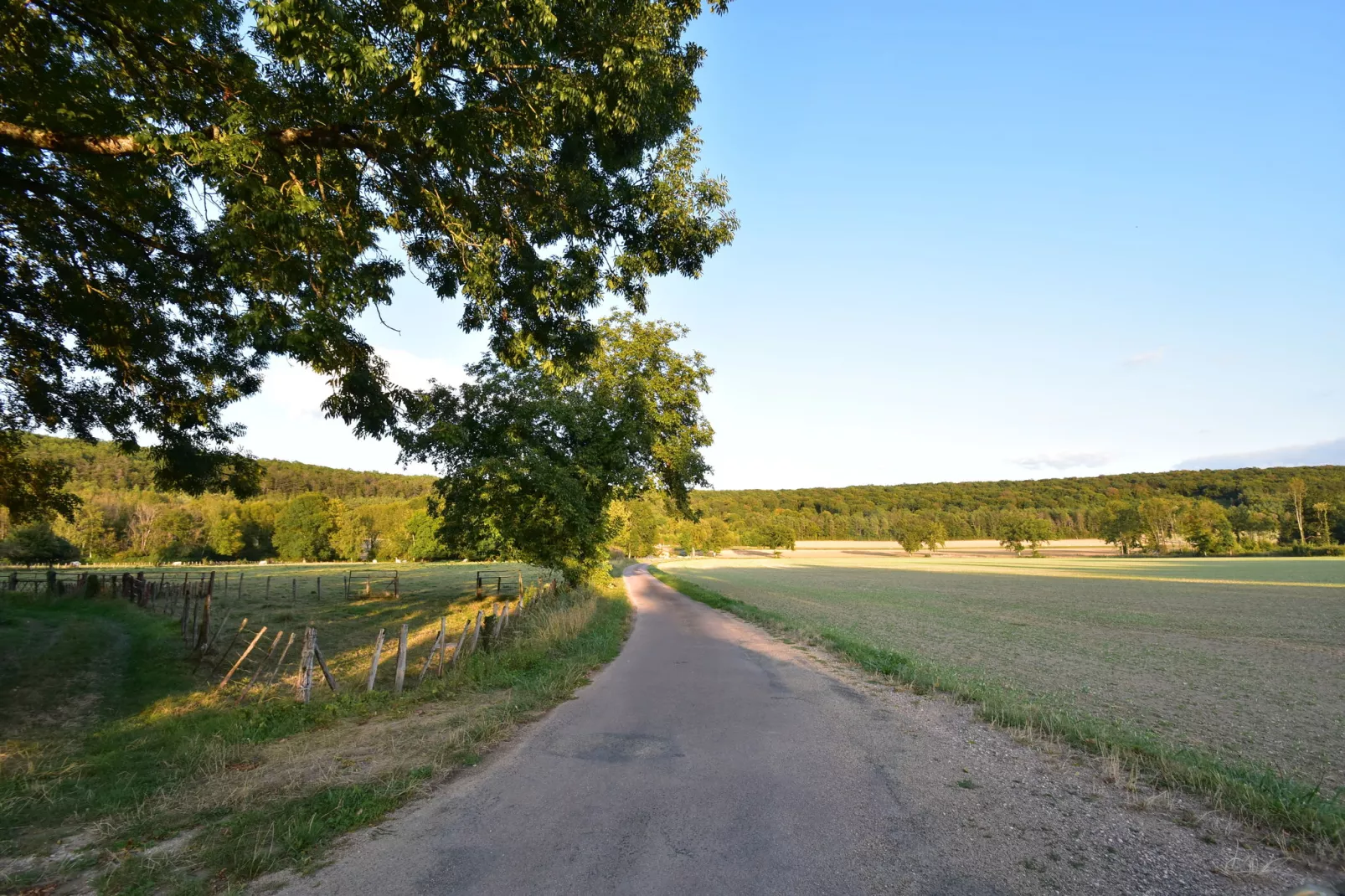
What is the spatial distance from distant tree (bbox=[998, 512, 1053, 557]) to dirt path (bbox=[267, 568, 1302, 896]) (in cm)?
15329

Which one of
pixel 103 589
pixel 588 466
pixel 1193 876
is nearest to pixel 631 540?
pixel 103 589

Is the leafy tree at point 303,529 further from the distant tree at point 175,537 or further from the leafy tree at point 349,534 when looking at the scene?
the distant tree at point 175,537

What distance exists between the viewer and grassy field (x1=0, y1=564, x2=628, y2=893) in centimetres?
451

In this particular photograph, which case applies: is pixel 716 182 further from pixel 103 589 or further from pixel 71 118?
pixel 103 589

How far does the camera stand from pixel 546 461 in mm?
18281

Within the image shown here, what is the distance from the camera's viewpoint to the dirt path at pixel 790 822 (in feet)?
12.8

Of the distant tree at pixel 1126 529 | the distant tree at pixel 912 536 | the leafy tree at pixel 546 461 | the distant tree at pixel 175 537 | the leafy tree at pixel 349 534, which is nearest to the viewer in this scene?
the leafy tree at pixel 546 461

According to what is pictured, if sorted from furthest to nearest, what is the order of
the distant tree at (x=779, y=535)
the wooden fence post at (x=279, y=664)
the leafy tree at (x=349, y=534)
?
1. the distant tree at (x=779, y=535)
2. the leafy tree at (x=349, y=534)
3. the wooden fence post at (x=279, y=664)

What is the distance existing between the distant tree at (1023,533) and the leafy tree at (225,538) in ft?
528

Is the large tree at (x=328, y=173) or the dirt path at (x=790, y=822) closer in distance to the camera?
the dirt path at (x=790, y=822)

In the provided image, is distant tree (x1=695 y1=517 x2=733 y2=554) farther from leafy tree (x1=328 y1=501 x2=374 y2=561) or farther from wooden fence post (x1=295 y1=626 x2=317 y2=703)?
wooden fence post (x1=295 y1=626 x2=317 y2=703)

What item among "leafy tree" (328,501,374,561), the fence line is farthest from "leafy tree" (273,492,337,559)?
the fence line

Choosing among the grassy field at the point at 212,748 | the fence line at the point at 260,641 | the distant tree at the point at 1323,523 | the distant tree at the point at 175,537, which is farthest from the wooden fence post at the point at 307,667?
the distant tree at the point at 1323,523

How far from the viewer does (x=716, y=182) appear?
31.4 ft
